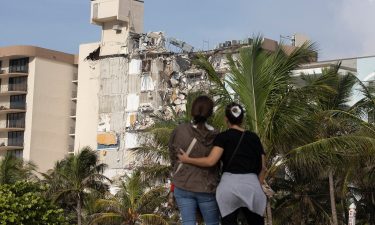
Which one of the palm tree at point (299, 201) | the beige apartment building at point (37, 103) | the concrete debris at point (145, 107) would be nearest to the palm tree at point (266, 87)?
the palm tree at point (299, 201)

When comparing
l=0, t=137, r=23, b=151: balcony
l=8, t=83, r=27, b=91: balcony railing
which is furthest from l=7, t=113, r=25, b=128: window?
l=8, t=83, r=27, b=91: balcony railing

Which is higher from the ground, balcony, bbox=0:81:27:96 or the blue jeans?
balcony, bbox=0:81:27:96

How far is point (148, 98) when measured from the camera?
3135 inches

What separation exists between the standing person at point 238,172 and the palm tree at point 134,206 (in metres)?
32.3

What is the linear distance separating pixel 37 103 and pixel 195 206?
84072 mm

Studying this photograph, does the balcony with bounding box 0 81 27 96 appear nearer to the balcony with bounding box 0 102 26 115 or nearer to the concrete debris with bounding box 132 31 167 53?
the balcony with bounding box 0 102 26 115

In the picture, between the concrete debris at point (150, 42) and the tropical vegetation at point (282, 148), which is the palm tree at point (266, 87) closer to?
the tropical vegetation at point (282, 148)

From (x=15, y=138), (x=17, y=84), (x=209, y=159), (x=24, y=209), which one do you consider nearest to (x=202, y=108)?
(x=209, y=159)

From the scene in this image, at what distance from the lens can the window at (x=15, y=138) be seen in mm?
90250

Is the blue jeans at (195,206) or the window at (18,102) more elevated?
the window at (18,102)

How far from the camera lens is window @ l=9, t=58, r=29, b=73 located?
9094cm

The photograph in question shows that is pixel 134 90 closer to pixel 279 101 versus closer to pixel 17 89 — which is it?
pixel 17 89

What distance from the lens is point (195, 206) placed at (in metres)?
8.41

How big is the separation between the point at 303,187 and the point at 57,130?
57574 mm
